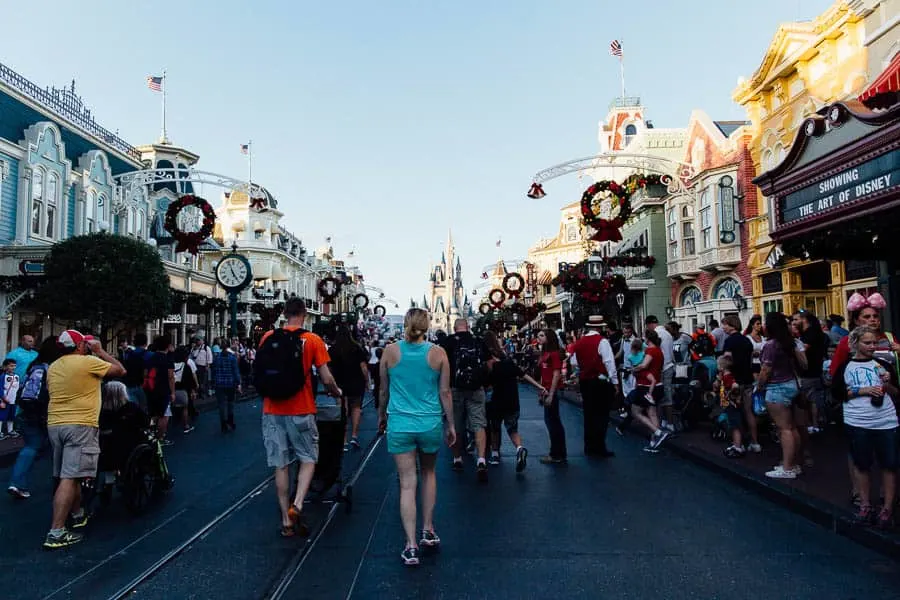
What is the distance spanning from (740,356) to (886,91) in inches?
141

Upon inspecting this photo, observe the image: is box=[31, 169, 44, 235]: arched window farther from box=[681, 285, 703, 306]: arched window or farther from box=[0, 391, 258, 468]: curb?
box=[681, 285, 703, 306]: arched window

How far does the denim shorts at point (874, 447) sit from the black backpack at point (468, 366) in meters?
3.97

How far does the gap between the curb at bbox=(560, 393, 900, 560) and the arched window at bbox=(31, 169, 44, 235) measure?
2176 cm

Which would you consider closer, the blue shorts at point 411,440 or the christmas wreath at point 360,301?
the blue shorts at point 411,440

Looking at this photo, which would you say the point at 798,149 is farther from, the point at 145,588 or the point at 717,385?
the point at 145,588

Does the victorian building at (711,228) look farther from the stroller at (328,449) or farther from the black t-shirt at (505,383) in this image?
the stroller at (328,449)

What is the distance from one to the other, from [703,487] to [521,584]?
4090 mm

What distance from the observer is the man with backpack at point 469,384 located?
28.0 feet

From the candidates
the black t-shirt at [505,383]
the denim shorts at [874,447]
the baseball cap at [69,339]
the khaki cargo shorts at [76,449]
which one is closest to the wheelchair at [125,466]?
the khaki cargo shorts at [76,449]

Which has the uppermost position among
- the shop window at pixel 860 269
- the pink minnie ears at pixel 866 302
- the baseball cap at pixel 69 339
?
the shop window at pixel 860 269

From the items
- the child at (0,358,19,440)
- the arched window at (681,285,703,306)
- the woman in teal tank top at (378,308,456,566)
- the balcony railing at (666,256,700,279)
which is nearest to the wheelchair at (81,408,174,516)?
the woman in teal tank top at (378,308,456,566)

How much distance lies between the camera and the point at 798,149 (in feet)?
32.1

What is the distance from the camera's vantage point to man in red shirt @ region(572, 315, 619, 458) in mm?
10142

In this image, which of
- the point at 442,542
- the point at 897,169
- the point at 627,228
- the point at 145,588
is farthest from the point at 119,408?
the point at 627,228
